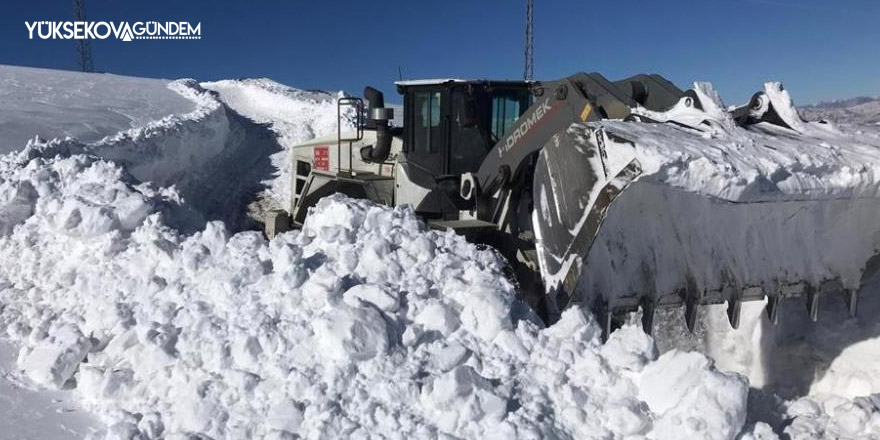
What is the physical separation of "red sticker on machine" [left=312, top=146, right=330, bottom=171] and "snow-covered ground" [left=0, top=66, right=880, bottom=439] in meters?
3.15

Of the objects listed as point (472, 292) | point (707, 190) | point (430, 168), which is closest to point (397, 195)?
point (430, 168)


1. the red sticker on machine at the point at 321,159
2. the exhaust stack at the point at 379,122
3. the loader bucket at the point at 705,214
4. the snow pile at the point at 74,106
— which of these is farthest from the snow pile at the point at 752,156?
the snow pile at the point at 74,106

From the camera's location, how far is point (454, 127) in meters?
6.17

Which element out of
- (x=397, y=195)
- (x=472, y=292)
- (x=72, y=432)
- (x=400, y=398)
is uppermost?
(x=397, y=195)

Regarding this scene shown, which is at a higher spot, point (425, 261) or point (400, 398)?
point (425, 261)

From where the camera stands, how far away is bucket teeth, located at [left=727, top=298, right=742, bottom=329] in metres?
4.63

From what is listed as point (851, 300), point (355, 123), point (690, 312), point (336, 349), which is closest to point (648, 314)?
point (690, 312)

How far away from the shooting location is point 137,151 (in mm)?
11164

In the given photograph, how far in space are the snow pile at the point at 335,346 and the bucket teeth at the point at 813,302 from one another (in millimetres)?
1910

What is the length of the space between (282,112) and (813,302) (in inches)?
825

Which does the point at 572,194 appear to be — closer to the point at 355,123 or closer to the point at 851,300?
the point at 851,300

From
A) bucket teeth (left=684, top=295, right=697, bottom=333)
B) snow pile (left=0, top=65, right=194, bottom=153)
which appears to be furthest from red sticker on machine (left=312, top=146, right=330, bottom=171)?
bucket teeth (left=684, top=295, right=697, bottom=333)

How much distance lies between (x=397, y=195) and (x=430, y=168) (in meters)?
0.53

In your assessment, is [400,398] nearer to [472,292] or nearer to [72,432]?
[472,292]
